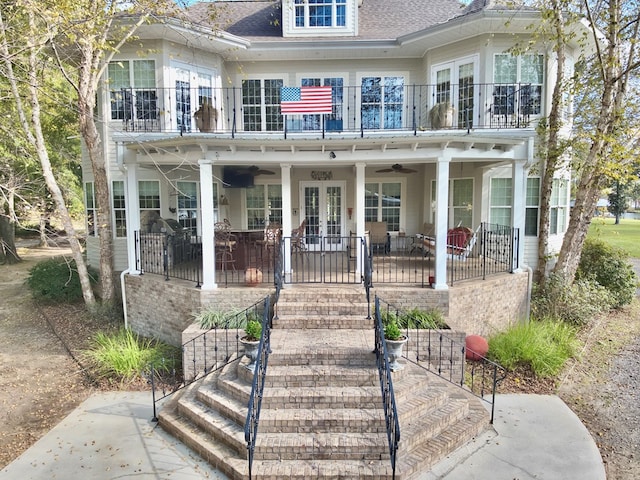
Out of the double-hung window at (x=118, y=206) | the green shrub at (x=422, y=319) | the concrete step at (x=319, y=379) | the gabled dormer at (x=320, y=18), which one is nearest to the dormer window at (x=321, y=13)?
the gabled dormer at (x=320, y=18)

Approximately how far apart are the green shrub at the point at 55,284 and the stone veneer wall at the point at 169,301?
3.32m

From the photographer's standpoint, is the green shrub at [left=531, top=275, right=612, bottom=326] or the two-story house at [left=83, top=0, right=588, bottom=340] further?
the green shrub at [left=531, top=275, right=612, bottom=326]

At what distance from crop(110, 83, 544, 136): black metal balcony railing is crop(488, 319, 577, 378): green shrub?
5200mm

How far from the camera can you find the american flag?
892 centimetres

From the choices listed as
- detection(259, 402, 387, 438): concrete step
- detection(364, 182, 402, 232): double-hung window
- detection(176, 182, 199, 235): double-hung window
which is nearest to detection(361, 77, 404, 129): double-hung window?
detection(364, 182, 402, 232): double-hung window

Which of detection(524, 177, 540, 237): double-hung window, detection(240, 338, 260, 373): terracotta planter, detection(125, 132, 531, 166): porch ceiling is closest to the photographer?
detection(240, 338, 260, 373): terracotta planter

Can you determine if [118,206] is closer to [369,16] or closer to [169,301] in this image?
[169,301]

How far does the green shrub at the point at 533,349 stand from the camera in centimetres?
790

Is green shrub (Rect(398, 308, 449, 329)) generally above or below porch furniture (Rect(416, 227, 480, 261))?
A: below

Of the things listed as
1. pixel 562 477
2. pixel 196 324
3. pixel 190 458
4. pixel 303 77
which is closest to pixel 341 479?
pixel 190 458

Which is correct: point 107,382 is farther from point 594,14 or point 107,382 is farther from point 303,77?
point 594,14

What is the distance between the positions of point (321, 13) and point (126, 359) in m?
11.4

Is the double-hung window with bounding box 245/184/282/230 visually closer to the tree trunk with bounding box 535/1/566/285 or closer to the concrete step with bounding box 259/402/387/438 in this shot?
the tree trunk with bounding box 535/1/566/285

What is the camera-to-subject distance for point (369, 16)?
1403 cm
